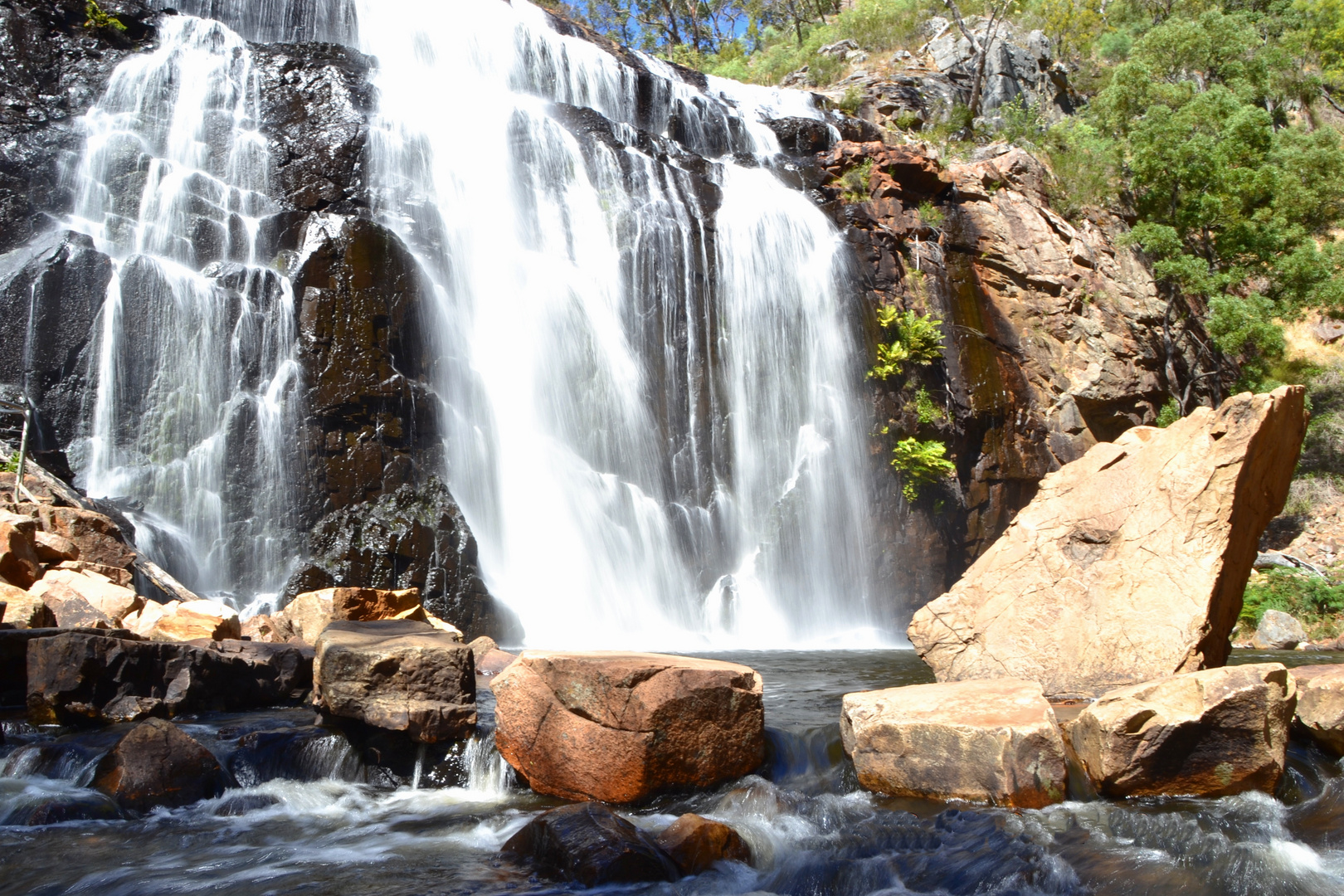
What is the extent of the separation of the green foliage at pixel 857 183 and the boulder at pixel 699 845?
1821cm

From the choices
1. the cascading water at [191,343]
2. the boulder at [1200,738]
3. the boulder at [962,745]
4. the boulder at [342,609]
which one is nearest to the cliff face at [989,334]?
the boulder at [342,609]

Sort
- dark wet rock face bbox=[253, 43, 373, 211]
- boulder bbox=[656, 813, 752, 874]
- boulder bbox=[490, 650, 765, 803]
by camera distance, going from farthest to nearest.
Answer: dark wet rock face bbox=[253, 43, 373, 211] < boulder bbox=[490, 650, 765, 803] < boulder bbox=[656, 813, 752, 874]

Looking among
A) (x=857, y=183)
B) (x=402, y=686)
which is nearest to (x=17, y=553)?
(x=402, y=686)

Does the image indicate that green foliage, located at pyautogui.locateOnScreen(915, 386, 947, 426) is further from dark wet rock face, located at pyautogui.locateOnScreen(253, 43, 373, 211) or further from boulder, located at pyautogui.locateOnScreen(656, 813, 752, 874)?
boulder, located at pyautogui.locateOnScreen(656, 813, 752, 874)

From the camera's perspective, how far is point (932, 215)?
2147 centimetres

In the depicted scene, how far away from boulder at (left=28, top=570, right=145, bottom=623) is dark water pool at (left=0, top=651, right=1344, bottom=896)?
5.59 feet

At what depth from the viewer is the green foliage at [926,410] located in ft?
61.0

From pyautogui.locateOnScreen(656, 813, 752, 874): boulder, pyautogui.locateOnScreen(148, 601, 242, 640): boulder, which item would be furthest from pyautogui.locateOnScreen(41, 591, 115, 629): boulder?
pyautogui.locateOnScreen(656, 813, 752, 874): boulder

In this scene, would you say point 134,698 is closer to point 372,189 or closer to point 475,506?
point 475,506

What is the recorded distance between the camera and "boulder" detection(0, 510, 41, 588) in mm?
7832

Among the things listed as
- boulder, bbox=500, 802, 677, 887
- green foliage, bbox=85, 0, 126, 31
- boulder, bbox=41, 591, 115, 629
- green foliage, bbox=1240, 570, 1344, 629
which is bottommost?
green foliage, bbox=1240, 570, 1344, 629

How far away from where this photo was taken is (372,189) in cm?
1584

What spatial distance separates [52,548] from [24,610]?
1825mm

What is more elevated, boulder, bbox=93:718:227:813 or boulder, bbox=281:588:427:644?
boulder, bbox=281:588:427:644
